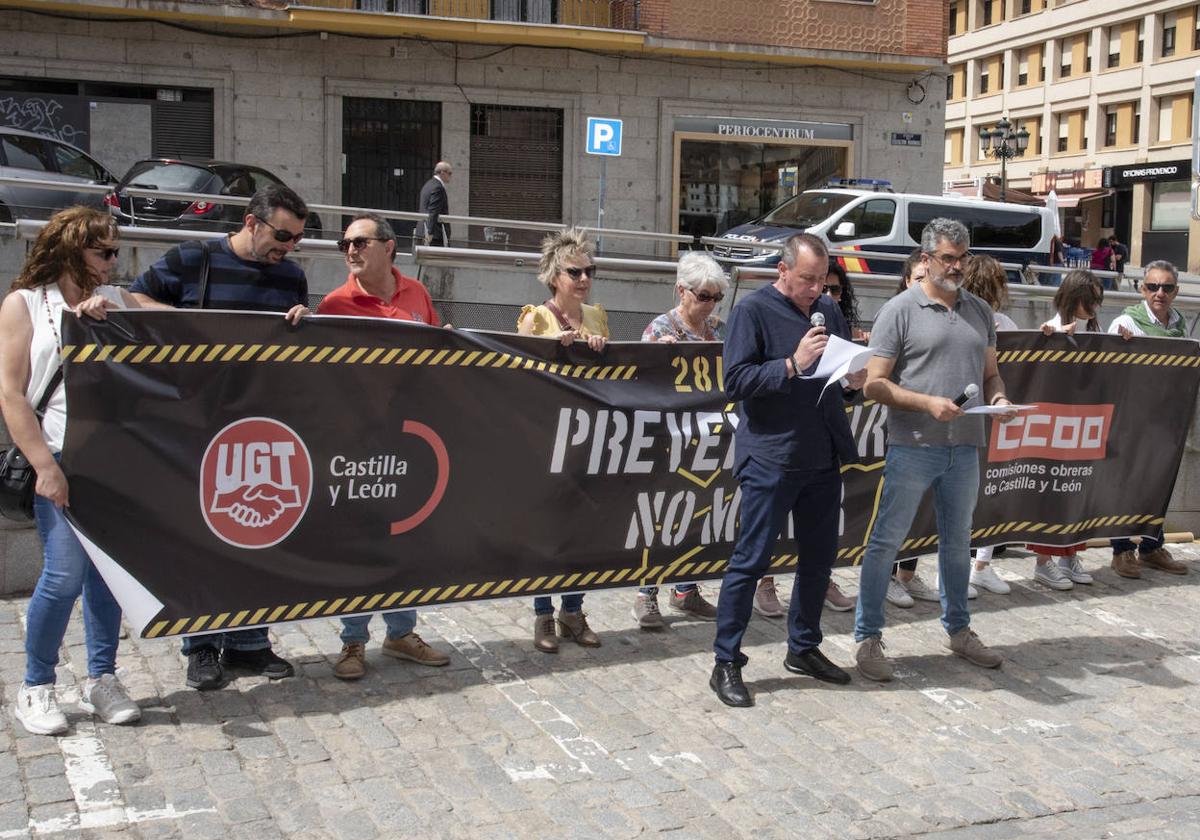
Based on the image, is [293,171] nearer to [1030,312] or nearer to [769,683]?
[1030,312]

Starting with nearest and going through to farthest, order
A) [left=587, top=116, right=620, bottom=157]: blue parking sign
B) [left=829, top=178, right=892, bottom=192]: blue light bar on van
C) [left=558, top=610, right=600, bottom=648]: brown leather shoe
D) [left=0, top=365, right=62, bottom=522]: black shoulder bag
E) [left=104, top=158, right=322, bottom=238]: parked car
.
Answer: [left=0, top=365, right=62, bottom=522]: black shoulder bag < [left=558, top=610, right=600, bottom=648]: brown leather shoe < [left=104, top=158, right=322, bottom=238]: parked car < [left=587, top=116, right=620, bottom=157]: blue parking sign < [left=829, top=178, right=892, bottom=192]: blue light bar on van

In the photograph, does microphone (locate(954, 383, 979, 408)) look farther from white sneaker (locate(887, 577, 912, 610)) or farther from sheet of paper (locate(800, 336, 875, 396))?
white sneaker (locate(887, 577, 912, 610))

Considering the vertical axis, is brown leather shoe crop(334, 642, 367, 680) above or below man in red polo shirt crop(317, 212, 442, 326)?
below

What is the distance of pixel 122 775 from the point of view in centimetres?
460

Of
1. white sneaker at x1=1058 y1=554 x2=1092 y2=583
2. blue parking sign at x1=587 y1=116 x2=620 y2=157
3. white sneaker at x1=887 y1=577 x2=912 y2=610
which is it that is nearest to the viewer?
white sneaker at x1=887 y1=577 x2=912 y2=610

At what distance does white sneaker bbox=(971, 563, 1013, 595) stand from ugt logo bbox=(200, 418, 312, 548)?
4.12 m

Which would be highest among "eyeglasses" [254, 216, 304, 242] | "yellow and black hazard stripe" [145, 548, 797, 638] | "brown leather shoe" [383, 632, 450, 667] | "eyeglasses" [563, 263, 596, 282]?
"eyeglasses" [254, 216, 304, 242]

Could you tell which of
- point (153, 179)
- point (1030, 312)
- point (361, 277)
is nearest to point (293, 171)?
point (153, 179)

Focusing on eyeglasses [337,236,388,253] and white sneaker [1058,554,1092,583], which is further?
white sneaker [1058,554,1092,583]

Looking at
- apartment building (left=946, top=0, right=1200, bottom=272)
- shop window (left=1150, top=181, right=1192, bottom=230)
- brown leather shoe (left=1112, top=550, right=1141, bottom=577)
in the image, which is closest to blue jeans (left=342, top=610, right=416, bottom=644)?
brown leather shoe (left=1112, top=550, right=1141, bottom=577)

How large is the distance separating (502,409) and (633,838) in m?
2.20

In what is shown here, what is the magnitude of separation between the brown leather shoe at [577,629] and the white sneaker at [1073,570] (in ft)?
10.6

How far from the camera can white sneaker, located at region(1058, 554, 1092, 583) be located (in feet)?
25.8

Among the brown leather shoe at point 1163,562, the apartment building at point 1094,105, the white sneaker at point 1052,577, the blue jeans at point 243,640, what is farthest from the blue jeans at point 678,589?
the apartment building at point 1094,105
